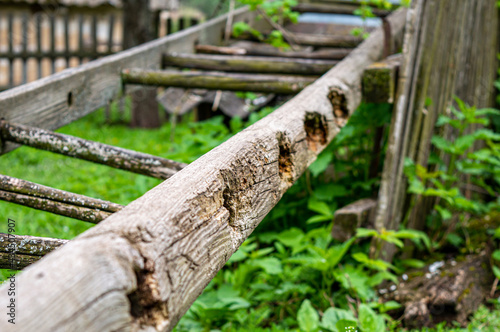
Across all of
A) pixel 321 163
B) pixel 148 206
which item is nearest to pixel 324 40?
pixel 321 163

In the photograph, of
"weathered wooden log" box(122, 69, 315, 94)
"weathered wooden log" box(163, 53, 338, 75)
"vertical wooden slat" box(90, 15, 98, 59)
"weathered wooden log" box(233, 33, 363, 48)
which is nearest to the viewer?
"weathered wooden log" box(122, 69, 315, 94)

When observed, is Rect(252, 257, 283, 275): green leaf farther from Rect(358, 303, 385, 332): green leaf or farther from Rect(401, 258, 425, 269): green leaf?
Rect(401, 258, 425, 269): green leaf

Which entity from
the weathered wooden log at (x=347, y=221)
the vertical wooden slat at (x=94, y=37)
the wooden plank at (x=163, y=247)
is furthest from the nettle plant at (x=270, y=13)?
the vertical wooden slat at (x=94, y=37)

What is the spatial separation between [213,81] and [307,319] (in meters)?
1.66

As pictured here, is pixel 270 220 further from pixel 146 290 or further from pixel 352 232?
pixel 146 290

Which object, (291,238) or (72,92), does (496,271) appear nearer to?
(291,238)

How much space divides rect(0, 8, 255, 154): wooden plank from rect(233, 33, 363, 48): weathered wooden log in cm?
131

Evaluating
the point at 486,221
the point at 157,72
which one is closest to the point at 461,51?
the point at 486,221

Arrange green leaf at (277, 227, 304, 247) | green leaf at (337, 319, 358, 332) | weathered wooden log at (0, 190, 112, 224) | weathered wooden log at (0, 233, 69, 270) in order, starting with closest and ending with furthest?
weathered wooden log at (0, 233, 69, 270), weathered wooden log at (0, 190, 112, 224), green leaf at (337, 319, 358, 332), green leaf at (277, 227, 304, 247)

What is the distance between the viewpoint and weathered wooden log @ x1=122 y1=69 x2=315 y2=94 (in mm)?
A: 3020

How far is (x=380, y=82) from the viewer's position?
2.60 m

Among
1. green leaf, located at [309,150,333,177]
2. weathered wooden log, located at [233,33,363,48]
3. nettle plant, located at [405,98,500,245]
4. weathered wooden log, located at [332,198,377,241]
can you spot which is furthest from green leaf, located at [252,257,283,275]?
weathered wooden log, located at [233,33,363,48]

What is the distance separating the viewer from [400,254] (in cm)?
318

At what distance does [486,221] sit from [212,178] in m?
3.17
